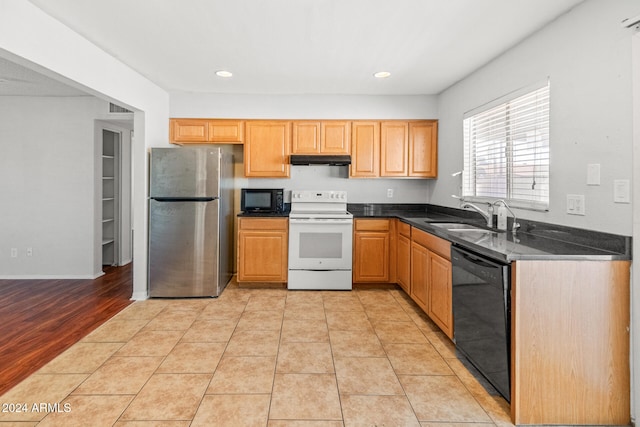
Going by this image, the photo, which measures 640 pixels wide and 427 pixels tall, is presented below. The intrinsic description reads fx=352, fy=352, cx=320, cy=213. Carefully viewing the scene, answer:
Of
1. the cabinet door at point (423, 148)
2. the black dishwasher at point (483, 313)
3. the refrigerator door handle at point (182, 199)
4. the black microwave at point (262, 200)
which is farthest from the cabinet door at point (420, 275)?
the refrigerator door handle at point (182, 199)

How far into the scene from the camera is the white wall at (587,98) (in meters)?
1.84

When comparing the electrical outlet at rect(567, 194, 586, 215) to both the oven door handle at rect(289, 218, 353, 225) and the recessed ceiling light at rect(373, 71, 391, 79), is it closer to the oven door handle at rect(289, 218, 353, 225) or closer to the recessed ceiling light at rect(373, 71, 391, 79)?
the recessed ceiling light at rect(373, 71, 391, 79)

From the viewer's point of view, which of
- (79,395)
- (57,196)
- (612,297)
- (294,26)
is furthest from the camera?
(57,196)

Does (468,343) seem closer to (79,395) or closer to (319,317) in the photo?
(319,317)

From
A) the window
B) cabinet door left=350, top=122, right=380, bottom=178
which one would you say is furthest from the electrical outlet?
cabinet door left=350, top=122, right=380, bottom=178

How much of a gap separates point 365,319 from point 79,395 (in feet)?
7.09

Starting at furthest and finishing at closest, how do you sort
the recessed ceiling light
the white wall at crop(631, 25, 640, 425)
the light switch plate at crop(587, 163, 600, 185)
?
the recessed ceiling light
the light switch plate at crop(587, 163, 600, 185)
the white wall at crop(631, 25, 640, 425)

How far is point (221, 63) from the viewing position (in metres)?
3.29

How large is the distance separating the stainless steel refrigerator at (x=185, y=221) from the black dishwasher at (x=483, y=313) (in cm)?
247

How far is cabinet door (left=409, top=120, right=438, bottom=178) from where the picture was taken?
4340 millimetres

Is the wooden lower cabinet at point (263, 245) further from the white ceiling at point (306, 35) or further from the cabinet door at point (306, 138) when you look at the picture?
the white ceiling at point (306, 35)

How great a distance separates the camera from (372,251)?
4.13 metres

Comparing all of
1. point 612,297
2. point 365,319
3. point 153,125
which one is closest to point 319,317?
point 365,319

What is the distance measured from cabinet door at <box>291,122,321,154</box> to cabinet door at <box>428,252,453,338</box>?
2.02 m
